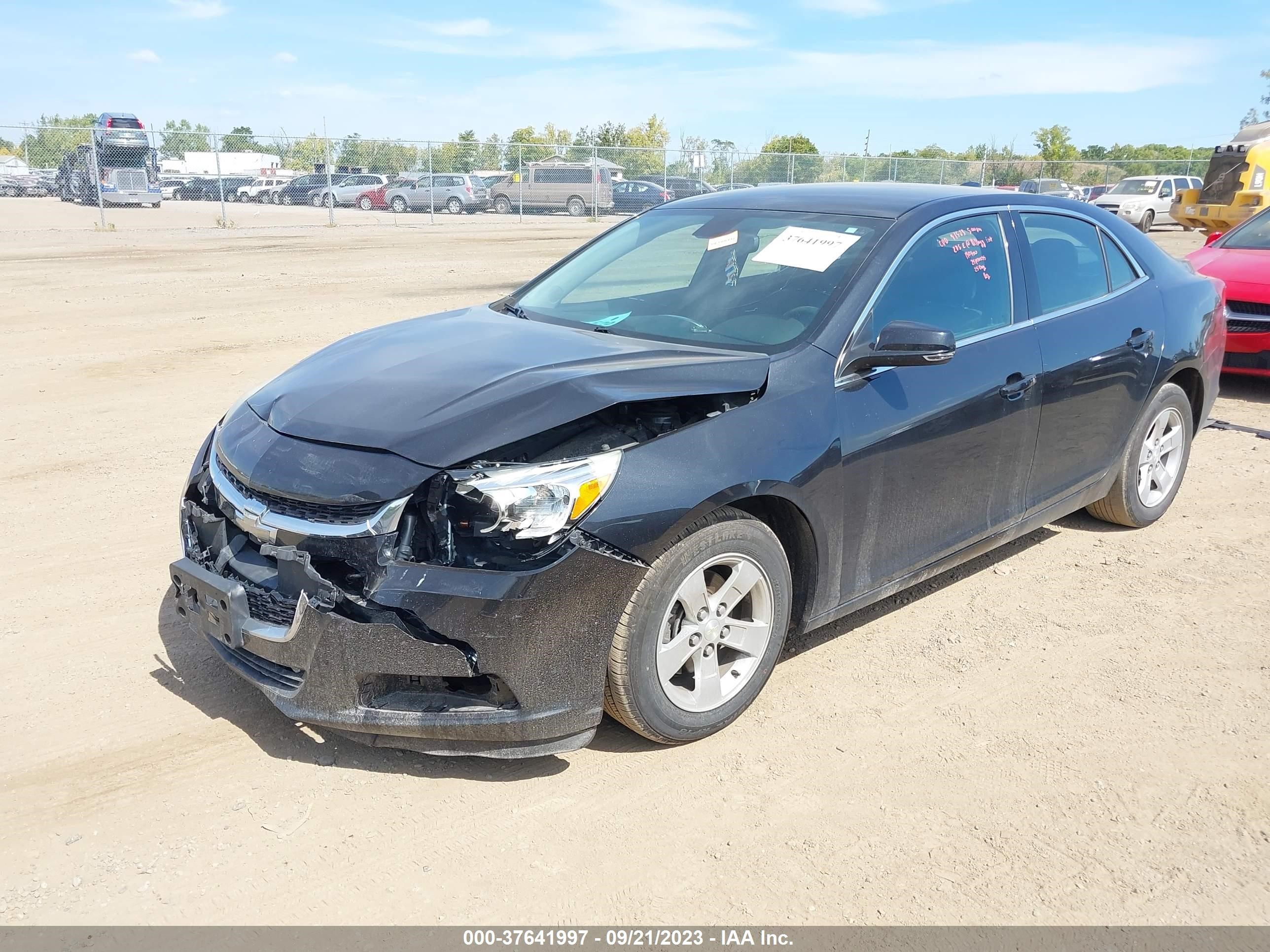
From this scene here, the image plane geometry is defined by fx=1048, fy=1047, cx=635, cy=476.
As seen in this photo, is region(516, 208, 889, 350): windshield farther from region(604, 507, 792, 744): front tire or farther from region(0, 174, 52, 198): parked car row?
region(0, 174, 52, 198): parked car row

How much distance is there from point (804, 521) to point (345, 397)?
158cm

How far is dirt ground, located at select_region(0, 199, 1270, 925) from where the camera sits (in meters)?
2.75

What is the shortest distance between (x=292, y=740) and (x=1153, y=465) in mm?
4413

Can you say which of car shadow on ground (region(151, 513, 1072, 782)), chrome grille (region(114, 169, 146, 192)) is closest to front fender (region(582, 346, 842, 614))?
car shadow on ground (region(151, 513, 1072, 782))

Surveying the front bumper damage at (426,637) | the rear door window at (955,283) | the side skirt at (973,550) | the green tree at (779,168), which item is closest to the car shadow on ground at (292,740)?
the front bumper damage at (426,637)

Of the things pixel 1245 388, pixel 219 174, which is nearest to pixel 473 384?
pixel 1245 388

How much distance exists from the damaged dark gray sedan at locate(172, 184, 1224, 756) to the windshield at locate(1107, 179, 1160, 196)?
33238mm

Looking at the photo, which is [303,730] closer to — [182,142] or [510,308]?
[510,308]

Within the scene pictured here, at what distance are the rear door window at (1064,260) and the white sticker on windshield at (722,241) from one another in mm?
1303

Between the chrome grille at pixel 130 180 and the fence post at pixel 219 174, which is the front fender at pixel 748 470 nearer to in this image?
the fence post at pixel 219 174

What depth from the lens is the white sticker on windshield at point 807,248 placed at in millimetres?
4035

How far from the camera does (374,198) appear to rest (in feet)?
119

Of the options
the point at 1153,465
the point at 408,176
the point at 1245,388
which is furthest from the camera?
the point at 408,176

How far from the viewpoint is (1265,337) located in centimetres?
831
